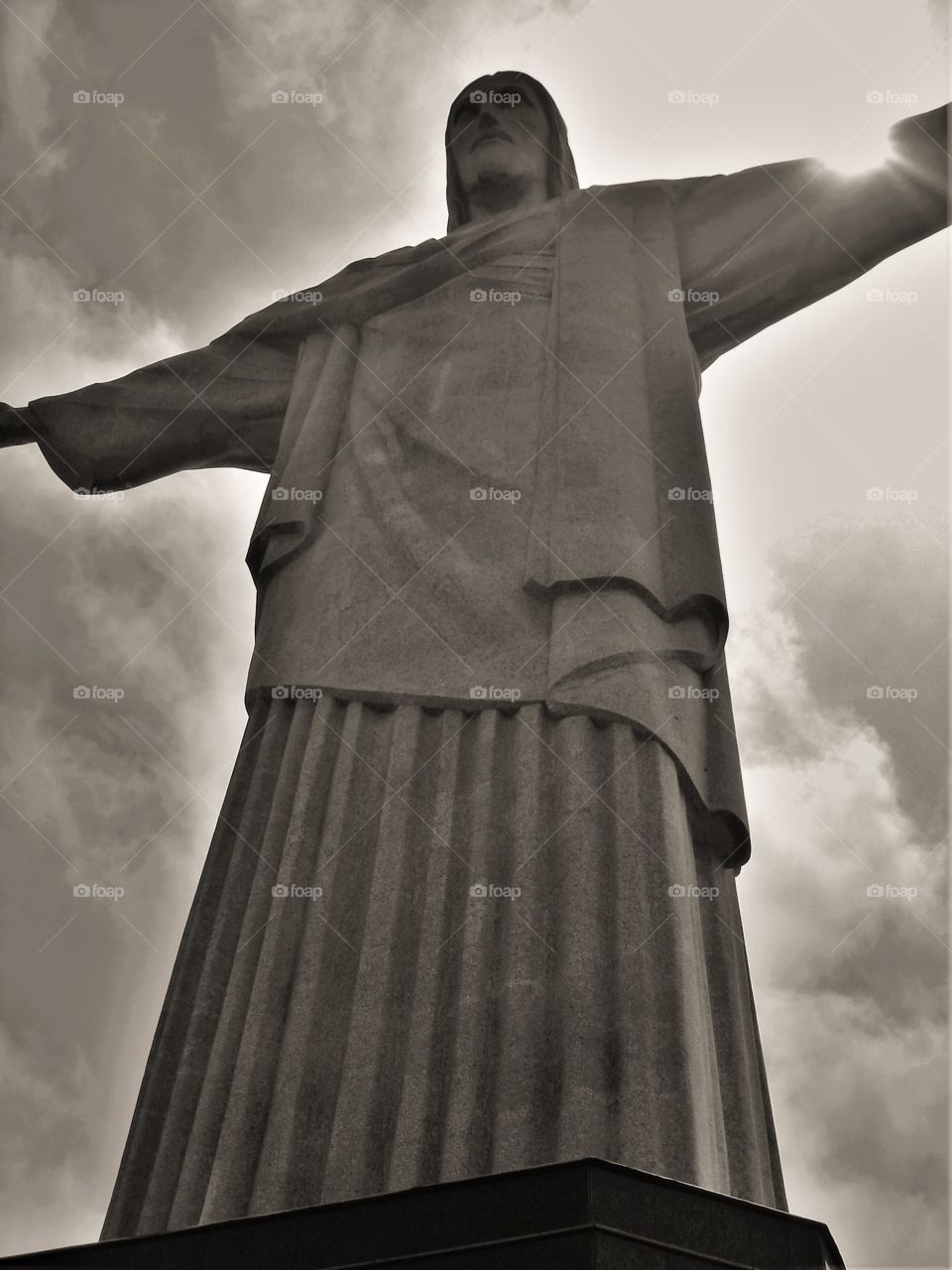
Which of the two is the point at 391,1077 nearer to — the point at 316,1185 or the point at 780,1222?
the point at 316,1185

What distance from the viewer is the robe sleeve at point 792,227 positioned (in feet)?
23.7

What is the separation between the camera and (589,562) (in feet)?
19.8

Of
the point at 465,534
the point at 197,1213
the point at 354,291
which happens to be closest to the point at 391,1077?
the point at 197,1213

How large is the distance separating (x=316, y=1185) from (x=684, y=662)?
90.4 inches

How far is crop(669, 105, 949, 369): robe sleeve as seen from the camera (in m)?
7.22
